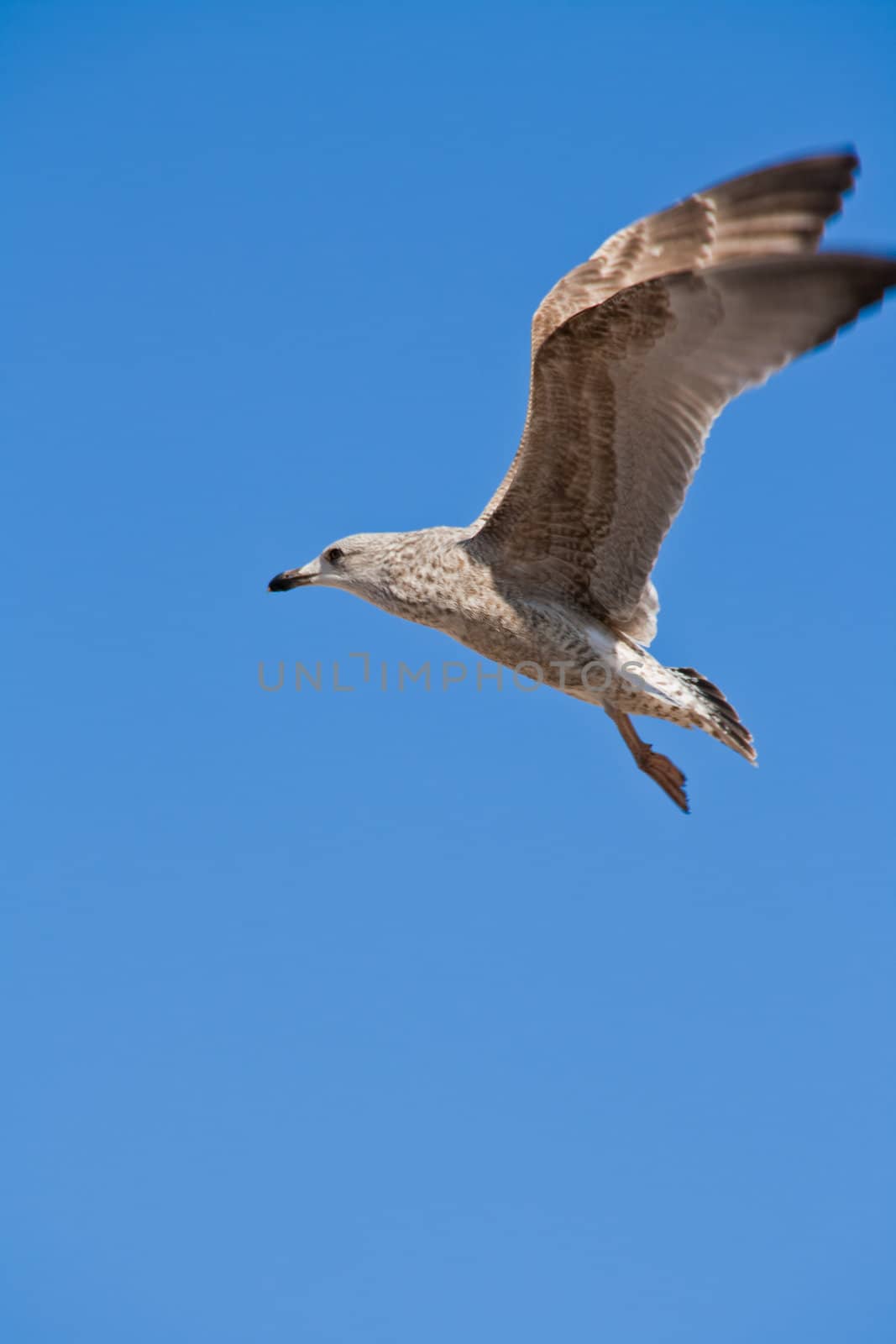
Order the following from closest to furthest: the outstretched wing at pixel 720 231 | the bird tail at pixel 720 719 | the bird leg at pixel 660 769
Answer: the outstretched wing at pixel 720 231 → the bird tail at pixel 720 719 → the bird leg at pixel 660 769

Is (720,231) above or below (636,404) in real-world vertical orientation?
above

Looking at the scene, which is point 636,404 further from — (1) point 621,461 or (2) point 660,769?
(2) point 660,769

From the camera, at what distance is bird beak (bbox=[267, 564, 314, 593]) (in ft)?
29.0

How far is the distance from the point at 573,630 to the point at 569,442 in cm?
102

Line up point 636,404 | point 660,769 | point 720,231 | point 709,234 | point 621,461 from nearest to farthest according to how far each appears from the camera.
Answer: point 636,404
point 621,461
point 720,231
point 709,234
point 660,769

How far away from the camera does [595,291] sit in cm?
863

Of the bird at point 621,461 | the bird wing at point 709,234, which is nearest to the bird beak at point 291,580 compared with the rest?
the bird at point 621,461

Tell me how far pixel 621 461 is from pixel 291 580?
7.81 feet

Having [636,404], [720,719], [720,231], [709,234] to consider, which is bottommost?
[720,719]

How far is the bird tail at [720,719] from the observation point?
790 cm

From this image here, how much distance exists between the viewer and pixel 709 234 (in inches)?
312

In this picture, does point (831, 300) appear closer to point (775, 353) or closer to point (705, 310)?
point (775, 353)

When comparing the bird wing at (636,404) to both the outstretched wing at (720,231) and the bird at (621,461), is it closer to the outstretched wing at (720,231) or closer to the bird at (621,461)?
the bird at (621,461)

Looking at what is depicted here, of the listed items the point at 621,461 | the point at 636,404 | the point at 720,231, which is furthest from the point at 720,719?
the point at 720,231
